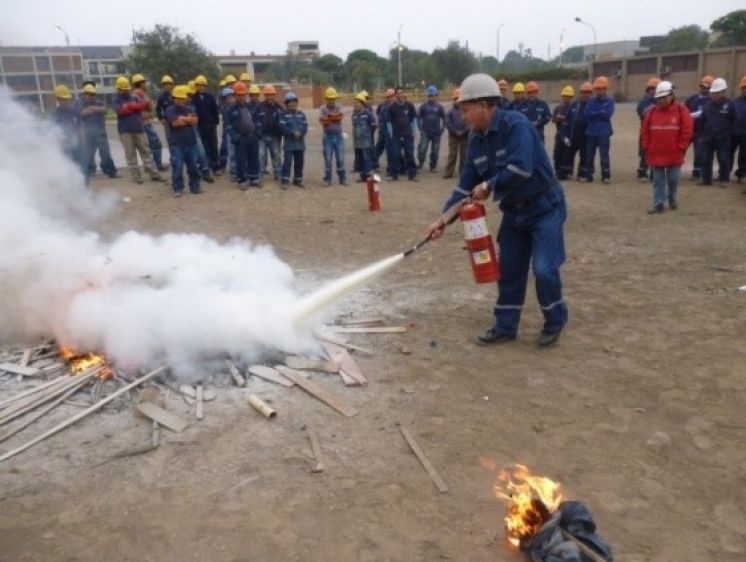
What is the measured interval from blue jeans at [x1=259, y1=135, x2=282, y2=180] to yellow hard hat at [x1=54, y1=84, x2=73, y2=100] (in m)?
3.75

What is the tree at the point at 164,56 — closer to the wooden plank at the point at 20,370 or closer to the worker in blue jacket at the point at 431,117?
the worker in blue jacket at the point at 431,117

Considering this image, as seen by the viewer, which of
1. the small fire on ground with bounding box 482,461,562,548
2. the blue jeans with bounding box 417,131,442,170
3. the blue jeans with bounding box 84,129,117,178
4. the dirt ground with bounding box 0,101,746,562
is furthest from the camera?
the blue jeans with bounding box 417,131,442,170

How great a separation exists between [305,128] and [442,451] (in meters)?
9.67

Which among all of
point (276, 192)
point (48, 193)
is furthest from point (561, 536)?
point (276, 192)

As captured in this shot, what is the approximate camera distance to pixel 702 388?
4.52 metres

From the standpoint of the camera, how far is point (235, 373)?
482cm

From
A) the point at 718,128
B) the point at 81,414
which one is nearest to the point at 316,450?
the point at 81,414

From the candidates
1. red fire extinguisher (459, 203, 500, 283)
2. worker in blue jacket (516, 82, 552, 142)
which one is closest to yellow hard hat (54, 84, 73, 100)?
worker in blue jacket (516, 82, 552, 142)

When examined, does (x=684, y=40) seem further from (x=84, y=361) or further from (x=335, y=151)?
(x=84, y=361)

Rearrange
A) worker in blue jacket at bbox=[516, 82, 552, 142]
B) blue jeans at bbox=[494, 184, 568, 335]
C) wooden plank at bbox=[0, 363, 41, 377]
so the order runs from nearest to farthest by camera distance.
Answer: wooden plank at bbox=[0, 363, 41, 377], blue jeans at bbox=[494, 184, 568, 335], worker in blue jacket at bbox=[516, 82, 552, 142]

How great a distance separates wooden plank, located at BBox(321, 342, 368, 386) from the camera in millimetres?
4788

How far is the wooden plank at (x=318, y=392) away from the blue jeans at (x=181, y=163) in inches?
310

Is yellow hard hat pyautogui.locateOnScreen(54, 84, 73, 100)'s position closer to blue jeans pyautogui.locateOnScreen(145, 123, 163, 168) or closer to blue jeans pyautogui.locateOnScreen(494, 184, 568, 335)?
blue jeans pyautogui.locateOnScreen(145, 123, 163, 168)

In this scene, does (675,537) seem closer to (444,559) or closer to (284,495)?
(444,559)
